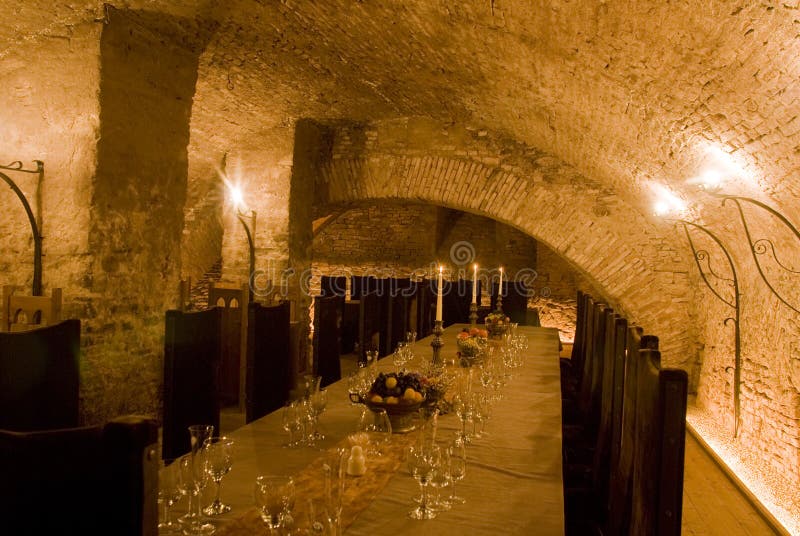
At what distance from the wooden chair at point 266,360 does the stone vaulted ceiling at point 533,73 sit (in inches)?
74.7

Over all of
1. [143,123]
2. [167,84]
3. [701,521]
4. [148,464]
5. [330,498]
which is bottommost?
[701,521]

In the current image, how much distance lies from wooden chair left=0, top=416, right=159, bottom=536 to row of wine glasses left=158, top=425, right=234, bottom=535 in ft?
1.23

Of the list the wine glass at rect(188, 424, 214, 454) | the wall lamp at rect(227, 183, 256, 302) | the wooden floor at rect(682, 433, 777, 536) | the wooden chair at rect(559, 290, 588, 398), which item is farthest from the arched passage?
the wine glass at rect(188, 424, 214, 454)

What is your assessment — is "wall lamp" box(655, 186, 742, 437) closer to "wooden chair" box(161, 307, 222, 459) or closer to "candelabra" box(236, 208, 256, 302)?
"wooden chair" box(161, 307, 222, 459)

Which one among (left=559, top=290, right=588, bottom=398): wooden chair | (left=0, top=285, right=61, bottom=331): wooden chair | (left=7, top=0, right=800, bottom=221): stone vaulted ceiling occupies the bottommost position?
(left=559, top=290, right=588, bottom=398): wooden chair

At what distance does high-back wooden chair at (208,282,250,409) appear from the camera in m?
4.71

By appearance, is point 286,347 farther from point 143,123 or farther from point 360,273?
point 360,273

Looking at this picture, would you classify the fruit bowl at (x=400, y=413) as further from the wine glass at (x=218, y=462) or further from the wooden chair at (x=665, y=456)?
the wooden chair at (x=665, y=456)

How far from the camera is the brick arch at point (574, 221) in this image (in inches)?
229

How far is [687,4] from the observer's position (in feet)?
7.41

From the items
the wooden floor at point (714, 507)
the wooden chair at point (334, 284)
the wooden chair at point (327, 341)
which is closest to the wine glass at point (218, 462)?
the wooden chair at point (327, 341)

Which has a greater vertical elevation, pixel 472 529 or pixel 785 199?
pixel 785 199

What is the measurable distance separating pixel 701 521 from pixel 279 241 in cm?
451

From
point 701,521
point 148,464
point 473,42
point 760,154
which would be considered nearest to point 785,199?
point 760,154
